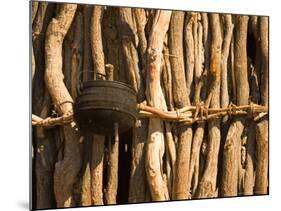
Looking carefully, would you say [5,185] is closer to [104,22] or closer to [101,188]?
[101,188]

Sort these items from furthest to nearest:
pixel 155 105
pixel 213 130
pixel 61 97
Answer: pixel 213 130
pixel 155 105
pixel 61 97

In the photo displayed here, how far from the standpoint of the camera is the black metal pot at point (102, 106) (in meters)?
3.43

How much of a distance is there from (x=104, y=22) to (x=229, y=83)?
833 mm

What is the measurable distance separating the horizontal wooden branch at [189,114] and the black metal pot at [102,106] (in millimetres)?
77

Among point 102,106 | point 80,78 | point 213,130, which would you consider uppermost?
point 80,78

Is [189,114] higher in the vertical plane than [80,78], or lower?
lower

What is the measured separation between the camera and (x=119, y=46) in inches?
140

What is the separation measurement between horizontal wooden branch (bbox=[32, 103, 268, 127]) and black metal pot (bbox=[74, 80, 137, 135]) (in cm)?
8

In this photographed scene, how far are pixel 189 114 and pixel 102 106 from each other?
541 mm

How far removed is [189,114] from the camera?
371cm

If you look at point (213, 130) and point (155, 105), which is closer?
point (155, 105)

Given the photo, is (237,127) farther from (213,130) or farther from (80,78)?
(80,78)

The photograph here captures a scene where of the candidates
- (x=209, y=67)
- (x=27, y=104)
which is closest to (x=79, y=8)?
(x=27, y=104)

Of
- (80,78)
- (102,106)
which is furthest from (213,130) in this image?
(80,78)
